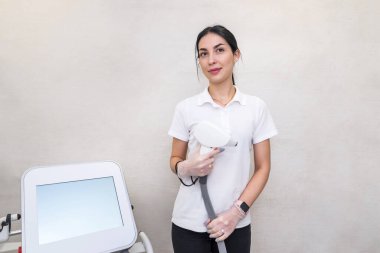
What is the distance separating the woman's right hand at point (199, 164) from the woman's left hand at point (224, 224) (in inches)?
6.1

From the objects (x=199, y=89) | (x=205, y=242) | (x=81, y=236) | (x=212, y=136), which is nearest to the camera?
(x=81, y=236)

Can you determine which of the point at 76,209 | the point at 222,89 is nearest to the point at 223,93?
the point at 222,89

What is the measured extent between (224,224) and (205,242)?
0.42 ft

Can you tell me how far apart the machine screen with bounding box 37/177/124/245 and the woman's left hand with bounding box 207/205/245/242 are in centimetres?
30

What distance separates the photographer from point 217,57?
107 cm

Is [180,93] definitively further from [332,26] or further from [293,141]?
[332,26]

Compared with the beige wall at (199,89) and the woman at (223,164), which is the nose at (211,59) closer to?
the woman at (223,164)

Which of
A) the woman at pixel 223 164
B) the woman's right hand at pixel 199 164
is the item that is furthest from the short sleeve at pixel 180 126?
the woman's right hand at pixel 199 164

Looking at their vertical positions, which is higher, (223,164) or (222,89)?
(222,89)

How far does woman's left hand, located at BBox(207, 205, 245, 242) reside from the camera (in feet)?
3.23

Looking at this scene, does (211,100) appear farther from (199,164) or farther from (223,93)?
(199,164)

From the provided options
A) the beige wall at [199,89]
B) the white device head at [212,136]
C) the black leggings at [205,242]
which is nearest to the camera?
the white device head at [212,136]

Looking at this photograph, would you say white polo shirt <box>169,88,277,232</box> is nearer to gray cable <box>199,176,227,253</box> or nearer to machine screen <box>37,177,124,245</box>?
gray cable <box>199,176,227,253</box>

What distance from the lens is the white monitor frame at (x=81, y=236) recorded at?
2.53 ft
